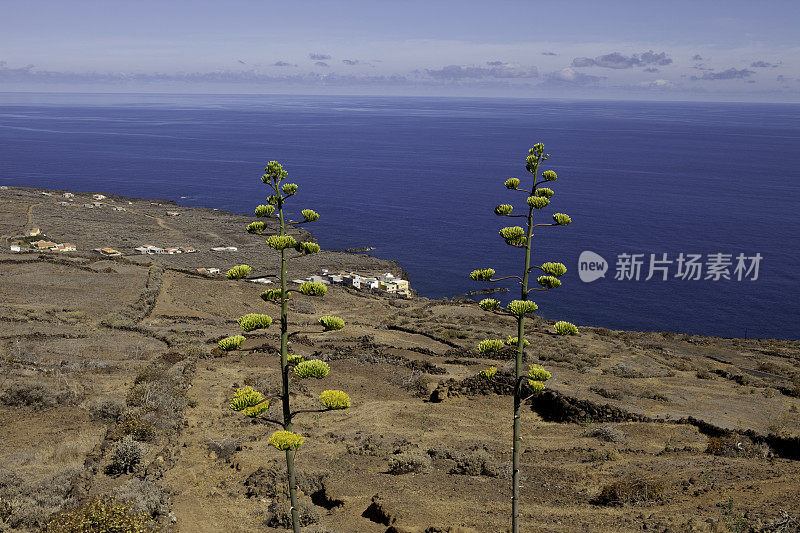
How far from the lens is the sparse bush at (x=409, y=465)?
15102mm

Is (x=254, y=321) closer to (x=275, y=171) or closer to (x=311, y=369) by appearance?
(x=311, y=369)

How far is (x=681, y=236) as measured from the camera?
9494cm

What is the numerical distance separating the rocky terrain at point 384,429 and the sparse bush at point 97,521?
113cm

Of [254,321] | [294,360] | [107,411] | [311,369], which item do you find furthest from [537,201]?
[107,411]

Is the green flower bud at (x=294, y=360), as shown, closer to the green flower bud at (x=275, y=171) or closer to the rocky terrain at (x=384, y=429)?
the green flower bud at (x=275, y=171)

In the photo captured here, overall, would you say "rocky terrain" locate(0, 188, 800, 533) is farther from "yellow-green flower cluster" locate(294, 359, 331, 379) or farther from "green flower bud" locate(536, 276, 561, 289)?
"green flower bud" locate(536, 276, 561, 289)

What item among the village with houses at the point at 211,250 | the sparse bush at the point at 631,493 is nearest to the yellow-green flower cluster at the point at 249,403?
the sparse bush at the point at 631,493

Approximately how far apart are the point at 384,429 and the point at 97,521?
9.99m

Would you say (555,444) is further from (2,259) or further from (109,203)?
(109,203)

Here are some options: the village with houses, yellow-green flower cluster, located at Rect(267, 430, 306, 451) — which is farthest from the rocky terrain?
the village with houses

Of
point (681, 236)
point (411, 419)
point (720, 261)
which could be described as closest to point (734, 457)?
point (411, 419)

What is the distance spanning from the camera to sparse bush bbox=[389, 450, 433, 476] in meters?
15.1

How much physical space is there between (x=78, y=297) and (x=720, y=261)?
8508cm

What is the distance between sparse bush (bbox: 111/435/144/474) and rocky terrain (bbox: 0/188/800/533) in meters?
0.04
